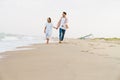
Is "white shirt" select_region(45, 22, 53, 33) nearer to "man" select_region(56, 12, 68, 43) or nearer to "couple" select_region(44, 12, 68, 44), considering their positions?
"couple" select_region(44, 12, 68, 44)

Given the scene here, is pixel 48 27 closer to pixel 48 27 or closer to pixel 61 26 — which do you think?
pixel 48 27

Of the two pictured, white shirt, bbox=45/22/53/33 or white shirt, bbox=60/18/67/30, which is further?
white shirt, bbox=45/22/53/33

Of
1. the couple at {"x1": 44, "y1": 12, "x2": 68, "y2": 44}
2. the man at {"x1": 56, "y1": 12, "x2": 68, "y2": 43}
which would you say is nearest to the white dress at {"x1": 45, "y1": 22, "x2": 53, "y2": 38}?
the couple at {"x1": 44, "y1": 12, "x2": 68, "y2": 44}

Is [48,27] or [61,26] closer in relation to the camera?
[61,26]

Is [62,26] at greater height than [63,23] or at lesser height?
lesser

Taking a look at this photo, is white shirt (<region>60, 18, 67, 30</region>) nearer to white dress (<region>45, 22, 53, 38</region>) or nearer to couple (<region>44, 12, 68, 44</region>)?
couple (<region>44, 12, 68, 44</region>)

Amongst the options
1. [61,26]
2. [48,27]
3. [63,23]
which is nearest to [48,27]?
[48,27]

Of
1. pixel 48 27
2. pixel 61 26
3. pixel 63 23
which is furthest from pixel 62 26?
pixel 48 27

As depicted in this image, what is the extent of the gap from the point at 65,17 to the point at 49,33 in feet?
4.47

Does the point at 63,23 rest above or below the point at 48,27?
above

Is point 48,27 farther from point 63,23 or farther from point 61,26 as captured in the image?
point 63,23

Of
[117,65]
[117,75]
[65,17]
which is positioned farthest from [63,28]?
[117,75]

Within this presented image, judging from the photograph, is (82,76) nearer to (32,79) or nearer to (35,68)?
(32,79)

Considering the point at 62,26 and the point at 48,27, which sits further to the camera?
the point at 48,27
